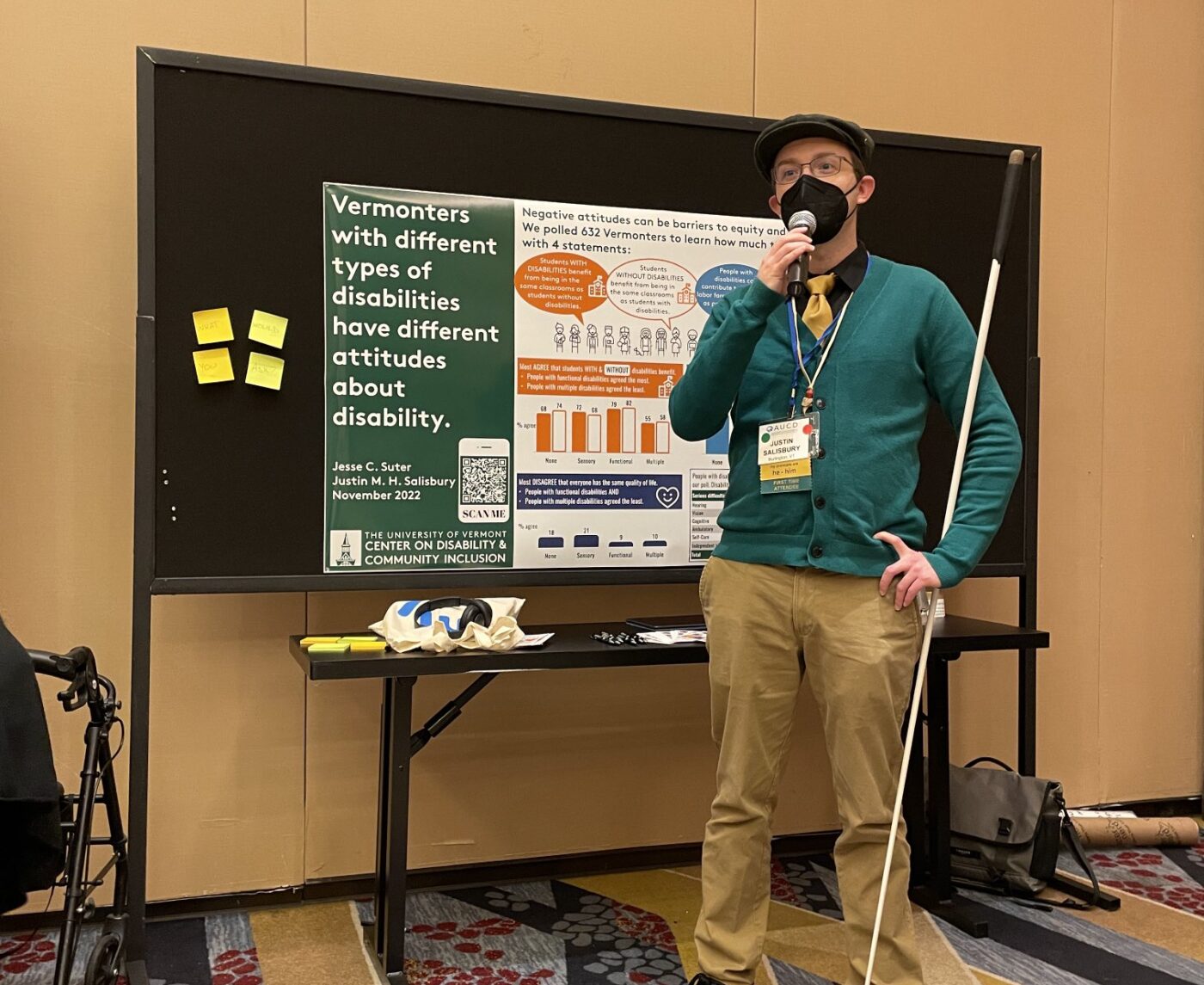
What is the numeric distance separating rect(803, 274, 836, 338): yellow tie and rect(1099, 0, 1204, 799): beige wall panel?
1.92 metres

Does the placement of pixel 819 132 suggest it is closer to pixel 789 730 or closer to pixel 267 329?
pixel 789 730

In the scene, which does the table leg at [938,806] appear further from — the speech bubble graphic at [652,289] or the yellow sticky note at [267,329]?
the yellow sticky note at [267,329]

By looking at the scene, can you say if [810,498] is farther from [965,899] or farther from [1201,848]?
[1201,848]

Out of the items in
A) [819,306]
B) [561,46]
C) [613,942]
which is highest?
[561,46]

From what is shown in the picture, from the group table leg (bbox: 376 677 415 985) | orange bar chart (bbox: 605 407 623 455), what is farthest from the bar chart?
table leg (bbox: 376 677 415 985)

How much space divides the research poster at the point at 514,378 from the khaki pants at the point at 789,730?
66cm

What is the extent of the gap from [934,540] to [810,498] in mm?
1128

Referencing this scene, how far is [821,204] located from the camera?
200 centimetres

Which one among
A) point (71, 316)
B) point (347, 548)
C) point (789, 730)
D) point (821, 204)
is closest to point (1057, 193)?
point (821, 204)

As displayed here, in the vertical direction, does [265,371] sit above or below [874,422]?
above

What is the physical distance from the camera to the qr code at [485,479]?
2637 millimetres

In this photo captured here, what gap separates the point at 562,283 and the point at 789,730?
1241 mm

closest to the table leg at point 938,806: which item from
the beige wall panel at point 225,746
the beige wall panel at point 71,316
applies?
the beige wall panel at point 225,746

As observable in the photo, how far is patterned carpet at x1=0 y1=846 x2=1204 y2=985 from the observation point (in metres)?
2.40
